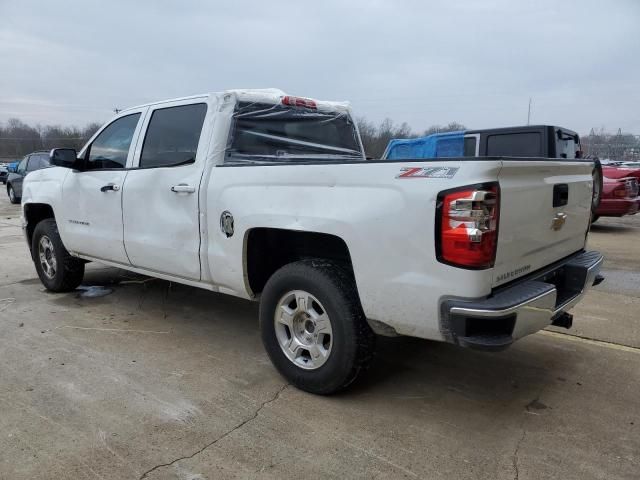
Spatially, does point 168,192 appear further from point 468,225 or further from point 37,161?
point 37,161

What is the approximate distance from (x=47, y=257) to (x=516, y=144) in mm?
6490

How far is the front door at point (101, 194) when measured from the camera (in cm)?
473

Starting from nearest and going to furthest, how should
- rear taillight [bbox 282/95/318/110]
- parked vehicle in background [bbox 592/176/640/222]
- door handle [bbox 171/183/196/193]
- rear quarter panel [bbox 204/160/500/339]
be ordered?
1. rear quarter panel [bbox 204/160/500/339]
2. door handle [bbox 171/183/196/193]
3. rear taillight [bbox 282/95/318/110]
4. parked vehicle in background [bbox 592/176/640/222]

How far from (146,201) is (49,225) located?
2.15m

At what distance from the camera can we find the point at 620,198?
1073cm

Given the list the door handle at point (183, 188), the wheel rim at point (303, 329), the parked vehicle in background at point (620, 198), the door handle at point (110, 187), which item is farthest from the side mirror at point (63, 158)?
the parked vehicle in background at point (620, 198)

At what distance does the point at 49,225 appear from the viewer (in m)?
5.80

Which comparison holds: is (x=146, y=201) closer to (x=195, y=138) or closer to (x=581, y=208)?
(x=195, y=138)

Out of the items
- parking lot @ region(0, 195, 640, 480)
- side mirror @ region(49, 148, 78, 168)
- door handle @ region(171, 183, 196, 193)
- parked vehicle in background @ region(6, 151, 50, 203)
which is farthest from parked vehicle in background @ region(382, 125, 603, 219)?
parked vehicle in background @ region(6, 151, 50, 203)

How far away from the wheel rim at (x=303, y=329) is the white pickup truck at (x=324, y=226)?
0.4 inches

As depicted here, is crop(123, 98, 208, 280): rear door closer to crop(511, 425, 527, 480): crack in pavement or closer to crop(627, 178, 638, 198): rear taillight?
crop(511, 425, 527, 480): crack in pavement

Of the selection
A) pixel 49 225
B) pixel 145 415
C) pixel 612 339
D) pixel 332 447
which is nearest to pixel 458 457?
pixel 332 447

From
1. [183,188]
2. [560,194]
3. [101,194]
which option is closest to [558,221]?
[560,194]

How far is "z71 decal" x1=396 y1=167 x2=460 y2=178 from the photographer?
8.46 ft
